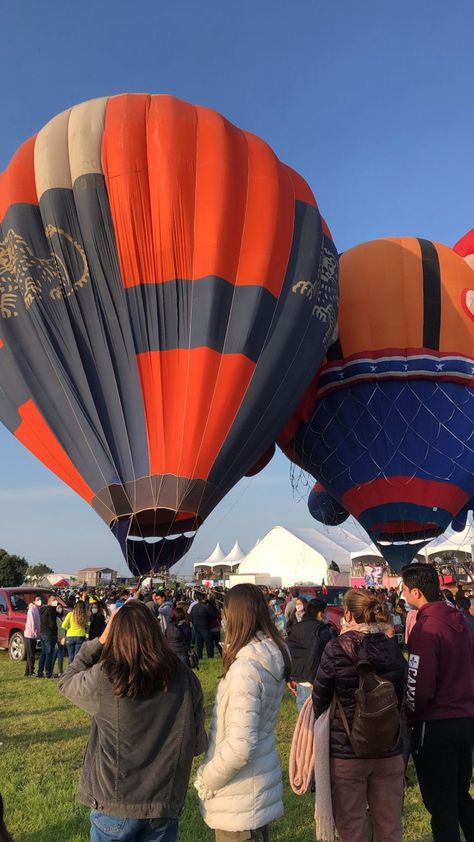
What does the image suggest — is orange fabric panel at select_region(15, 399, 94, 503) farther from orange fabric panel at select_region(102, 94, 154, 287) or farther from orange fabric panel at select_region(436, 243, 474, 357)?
orange fabric panel at select_region(436, 243, 474, 357)

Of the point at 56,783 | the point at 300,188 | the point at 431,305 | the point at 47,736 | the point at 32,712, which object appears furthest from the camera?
the point at 431,305

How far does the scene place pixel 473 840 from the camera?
3.47m

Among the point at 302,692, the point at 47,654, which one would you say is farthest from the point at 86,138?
the point at 302,692

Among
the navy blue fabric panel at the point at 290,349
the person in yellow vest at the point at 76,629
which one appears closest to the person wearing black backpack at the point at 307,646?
the navy blue fabric panel at the point at 290,349

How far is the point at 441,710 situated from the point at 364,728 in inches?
21.4

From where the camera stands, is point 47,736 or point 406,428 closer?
point 47,736

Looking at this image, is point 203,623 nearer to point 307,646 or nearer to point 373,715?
point 307,646

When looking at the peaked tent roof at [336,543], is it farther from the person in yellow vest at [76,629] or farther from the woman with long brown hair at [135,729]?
the woman with long brown hair at [135,729]

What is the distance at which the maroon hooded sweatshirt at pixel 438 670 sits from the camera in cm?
327

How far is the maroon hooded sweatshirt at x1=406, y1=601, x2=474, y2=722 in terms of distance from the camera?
327cm

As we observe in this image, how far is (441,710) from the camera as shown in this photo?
10.7ft

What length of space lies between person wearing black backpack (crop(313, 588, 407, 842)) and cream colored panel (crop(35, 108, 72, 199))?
9.09 meters

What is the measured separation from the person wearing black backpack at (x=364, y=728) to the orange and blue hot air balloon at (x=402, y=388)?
10451 millimetres

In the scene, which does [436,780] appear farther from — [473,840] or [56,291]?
[56,291]
